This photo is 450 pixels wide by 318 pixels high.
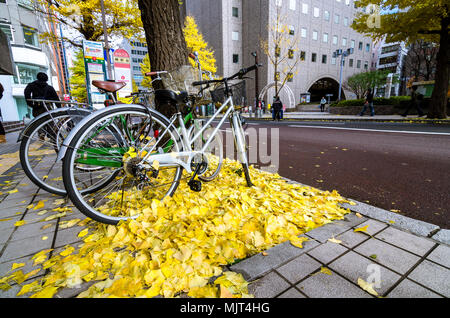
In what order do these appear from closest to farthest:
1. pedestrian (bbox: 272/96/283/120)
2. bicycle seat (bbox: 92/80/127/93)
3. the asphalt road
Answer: bicycle seat (bbox: 92/80/127/93)
the asphalt road
pedestrian (bbox: 272/96/283/120)

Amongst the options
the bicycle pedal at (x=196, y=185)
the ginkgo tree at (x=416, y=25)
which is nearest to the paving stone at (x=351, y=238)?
the bicycle pedal at (x=196, y=185)

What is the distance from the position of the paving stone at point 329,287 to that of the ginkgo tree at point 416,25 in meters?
14.7

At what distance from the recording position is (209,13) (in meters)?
37.2

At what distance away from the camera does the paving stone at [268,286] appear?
50.9 inches

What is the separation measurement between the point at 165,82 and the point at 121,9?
14.2m

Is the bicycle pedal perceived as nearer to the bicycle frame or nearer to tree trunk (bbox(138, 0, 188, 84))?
the bicycle frame

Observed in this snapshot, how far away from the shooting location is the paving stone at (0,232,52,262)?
1.69 meters

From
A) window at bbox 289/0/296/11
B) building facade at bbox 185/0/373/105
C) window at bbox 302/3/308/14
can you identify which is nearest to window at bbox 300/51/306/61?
building facade at bbox 185/0/373/105

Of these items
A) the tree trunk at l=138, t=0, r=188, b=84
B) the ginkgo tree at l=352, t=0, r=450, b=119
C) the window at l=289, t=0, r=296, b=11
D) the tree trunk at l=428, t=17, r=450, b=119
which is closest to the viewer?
the tree trunk at l=138, t=0, r=188, b=84

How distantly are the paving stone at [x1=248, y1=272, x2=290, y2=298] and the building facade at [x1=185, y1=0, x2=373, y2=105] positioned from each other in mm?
35982

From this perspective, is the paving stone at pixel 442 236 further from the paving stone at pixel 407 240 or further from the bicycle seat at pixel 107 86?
the bicycle seat at pixel 107 86

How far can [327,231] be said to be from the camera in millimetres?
1895

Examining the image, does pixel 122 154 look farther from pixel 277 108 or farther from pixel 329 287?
pixel 277 108

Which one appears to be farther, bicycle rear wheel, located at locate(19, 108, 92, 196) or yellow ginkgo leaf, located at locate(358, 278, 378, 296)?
bicycle rear wheel, located at locate(19, 108, 92, 196)
